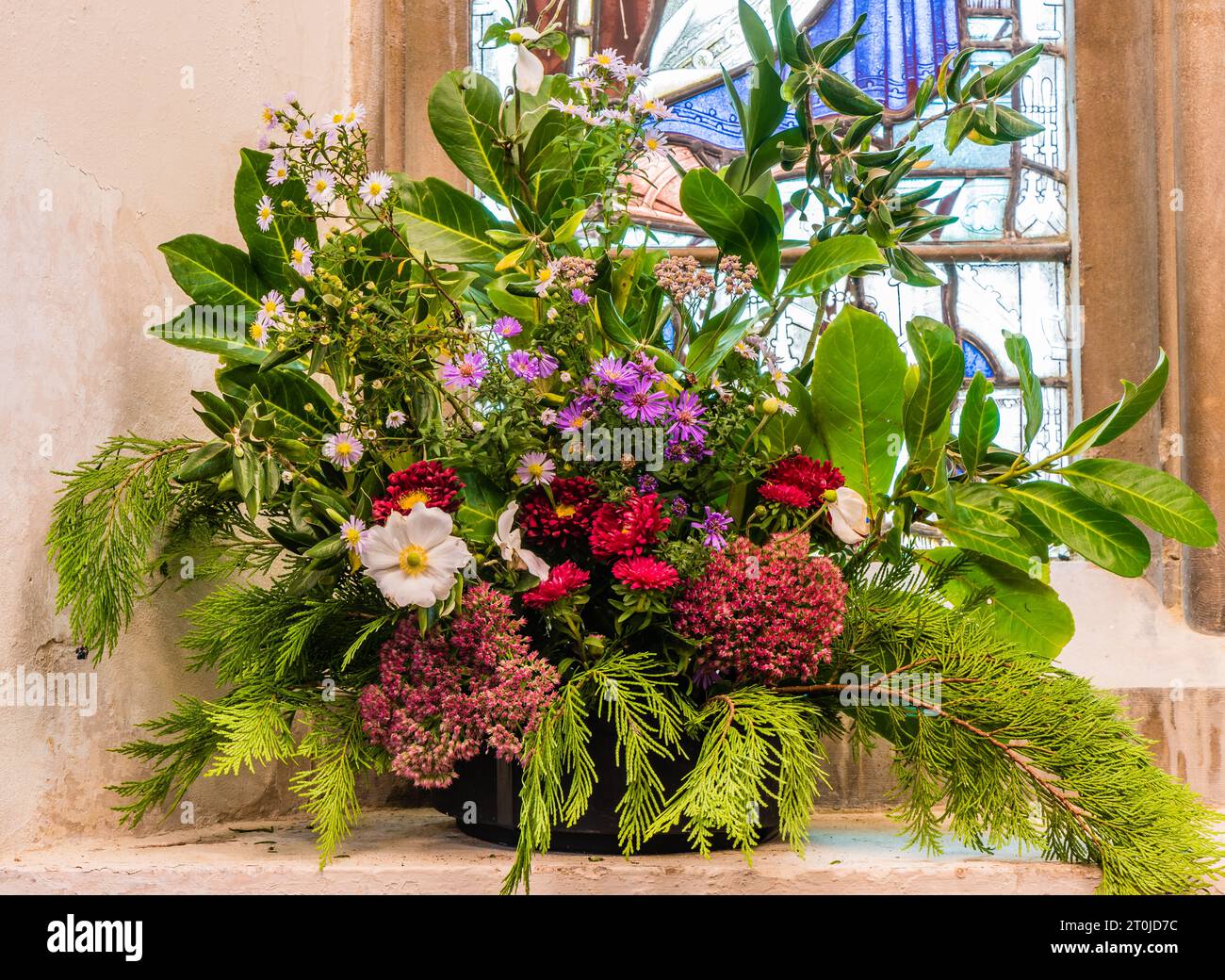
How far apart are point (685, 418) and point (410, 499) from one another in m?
0.22

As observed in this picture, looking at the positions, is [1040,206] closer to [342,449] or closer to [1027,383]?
[1027,383]

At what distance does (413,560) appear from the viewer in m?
0.76

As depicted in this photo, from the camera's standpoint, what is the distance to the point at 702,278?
89 cm

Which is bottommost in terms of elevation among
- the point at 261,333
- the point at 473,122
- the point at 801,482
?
the point at 801,482

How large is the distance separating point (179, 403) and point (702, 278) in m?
0.52

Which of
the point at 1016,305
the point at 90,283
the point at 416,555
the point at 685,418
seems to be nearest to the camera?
the point at 416,555

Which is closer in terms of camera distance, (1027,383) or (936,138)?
(1027,383)

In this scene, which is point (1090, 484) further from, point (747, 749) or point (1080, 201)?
point (1080, 201)

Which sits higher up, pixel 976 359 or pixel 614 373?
pixel 976 359

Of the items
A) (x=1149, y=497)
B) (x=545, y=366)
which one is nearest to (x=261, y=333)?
(x=545, y=366)

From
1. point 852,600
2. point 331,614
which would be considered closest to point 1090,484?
point 852,600

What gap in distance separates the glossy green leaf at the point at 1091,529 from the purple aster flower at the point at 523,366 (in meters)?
0.44

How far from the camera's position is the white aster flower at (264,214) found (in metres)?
0.96

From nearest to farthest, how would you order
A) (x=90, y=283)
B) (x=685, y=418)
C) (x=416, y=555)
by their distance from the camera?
(x=416, y=555), (x=685, y=418), (x=90, y=283)
